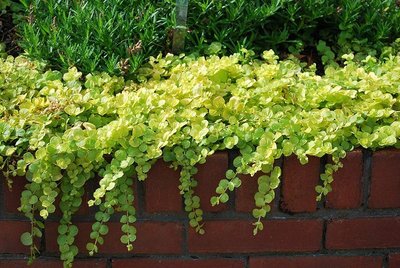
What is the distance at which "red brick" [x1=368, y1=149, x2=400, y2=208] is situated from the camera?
76.6 inches

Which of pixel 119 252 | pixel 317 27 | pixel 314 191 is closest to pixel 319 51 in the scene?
pixel 317 27

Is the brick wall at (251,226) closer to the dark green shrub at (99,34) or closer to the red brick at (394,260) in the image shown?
the red brick at (394,260)

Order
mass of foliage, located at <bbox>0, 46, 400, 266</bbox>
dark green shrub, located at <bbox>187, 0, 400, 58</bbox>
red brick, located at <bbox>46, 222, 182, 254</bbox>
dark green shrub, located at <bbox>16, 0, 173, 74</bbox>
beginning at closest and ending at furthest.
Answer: mass of foliage, located at <bbox>0, 46, 400, 266</bbox> < red brick, located at <bbox>46, 222, 182, 254</bbox> < dark green shrub, located at <bbox>16, 0, 173, 74</bbox> < dark green shrub, located at <bbox>187, 0, 400, 58</bbox>

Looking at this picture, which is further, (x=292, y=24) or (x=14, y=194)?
(x=292, y=24)

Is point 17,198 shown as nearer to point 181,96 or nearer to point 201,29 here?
point 181,96

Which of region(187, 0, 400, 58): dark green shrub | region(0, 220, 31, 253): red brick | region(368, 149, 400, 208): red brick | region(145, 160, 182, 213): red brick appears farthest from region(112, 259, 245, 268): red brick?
region(187, 0, 400, 58): dark green shrub

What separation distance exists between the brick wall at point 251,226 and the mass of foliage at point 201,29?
1.78ft

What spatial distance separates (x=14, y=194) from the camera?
1.95m

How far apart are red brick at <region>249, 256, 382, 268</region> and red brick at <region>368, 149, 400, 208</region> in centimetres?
17

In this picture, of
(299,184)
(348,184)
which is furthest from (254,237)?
(348,184)

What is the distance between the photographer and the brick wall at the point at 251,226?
6.39 ft

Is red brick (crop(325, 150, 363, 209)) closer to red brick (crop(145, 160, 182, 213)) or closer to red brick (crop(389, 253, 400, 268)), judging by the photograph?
red brick (crop(389, 253, 400, 268))

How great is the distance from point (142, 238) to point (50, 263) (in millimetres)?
278

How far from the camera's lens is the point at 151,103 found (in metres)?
1.99
